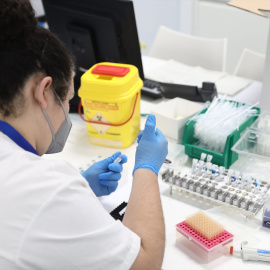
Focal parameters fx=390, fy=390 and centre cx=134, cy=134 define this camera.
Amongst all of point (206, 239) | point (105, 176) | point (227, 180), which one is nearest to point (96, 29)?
point (105, 176)

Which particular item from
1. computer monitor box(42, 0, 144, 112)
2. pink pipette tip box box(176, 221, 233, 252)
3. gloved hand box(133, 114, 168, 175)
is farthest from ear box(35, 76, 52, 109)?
computer monitor box(42, 0, 144, 112)

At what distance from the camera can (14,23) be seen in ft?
2.68

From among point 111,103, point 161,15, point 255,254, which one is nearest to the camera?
point 255,254

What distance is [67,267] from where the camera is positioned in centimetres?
80

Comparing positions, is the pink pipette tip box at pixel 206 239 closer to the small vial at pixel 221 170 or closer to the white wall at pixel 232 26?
the small vial at pixel 221 170

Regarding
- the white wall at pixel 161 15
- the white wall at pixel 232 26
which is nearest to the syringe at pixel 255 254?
the white wall at pixel 232 26

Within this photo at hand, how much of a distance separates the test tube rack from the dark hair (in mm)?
593

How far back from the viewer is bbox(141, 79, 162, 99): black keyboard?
1.96 meters

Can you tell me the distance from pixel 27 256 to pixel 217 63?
192cm

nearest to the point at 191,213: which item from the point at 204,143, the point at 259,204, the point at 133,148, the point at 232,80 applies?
the point at 259,204

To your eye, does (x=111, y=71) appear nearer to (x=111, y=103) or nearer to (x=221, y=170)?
(x=111, y=103)

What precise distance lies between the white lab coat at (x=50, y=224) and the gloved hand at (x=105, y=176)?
0.40 m

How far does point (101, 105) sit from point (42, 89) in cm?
68

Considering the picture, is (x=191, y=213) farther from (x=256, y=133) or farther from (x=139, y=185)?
(x=256, y=133)
